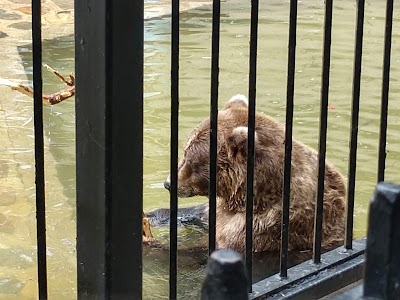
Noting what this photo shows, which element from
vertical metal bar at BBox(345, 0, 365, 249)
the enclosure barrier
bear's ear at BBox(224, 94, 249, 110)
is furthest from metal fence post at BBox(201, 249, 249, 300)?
bear's ear at BBox(224, 94, 249, 110)

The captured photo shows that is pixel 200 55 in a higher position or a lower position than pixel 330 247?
higher

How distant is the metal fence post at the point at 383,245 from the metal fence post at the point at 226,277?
0.17 metres

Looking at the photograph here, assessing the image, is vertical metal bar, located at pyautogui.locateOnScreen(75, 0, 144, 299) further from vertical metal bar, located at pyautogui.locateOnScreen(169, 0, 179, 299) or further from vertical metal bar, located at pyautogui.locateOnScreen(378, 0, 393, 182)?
vertical metal bar, located at pyautogui.locateOnScreen(378, 0, 393, 182)

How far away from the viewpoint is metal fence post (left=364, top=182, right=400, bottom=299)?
3.50 ft

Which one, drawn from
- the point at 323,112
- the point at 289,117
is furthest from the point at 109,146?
the point at 323,112

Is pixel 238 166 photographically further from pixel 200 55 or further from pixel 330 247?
pixel 200 55

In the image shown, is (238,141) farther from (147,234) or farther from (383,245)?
(383,245)

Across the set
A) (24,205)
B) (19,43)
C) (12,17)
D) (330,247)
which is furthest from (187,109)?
(12,17)

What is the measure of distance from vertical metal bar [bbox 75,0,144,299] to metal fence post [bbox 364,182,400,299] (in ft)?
5.02

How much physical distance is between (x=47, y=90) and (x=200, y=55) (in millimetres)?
2324

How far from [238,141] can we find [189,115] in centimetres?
250

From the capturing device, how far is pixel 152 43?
1016 centimetres

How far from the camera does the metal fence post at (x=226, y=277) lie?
1.02 m

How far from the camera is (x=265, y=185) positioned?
4.56 meters
